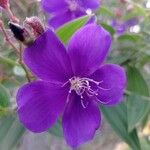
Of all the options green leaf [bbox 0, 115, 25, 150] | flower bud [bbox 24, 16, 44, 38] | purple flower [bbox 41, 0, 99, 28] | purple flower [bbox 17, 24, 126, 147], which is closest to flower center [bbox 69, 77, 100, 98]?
purple flower [bbox 17, 24, 126, 147]

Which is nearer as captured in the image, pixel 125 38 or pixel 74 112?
pixel 74 112

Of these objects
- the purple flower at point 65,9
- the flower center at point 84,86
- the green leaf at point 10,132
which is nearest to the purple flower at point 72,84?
the flower center at point 84,86

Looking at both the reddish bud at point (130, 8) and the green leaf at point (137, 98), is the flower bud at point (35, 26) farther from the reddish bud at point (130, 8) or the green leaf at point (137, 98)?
the reddish bud at point (130, 8)

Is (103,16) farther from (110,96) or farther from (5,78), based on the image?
(110,96)

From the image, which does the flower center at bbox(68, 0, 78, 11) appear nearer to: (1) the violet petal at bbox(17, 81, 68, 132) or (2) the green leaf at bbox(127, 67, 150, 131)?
(2) the green leaf at bbox(127, 67, 150, 131)

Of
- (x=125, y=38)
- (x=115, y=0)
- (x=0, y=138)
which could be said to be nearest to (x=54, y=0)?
(x=125, y=38)
